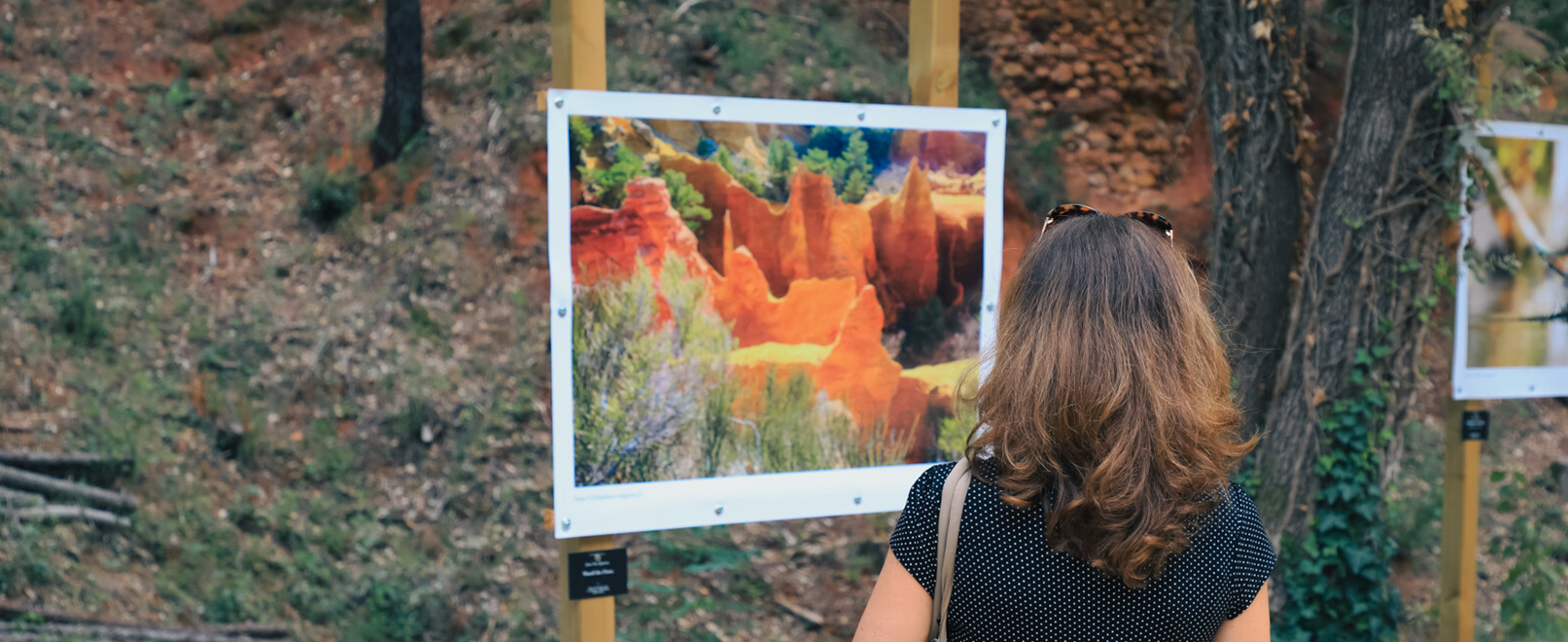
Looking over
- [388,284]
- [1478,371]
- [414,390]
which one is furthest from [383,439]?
[1478,371]

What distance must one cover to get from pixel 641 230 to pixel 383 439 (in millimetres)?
3894

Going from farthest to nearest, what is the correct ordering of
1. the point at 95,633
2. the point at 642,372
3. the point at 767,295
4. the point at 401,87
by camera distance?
the point at 401,87 → the point at 95,633 → the point at 767,295 → the point at 642,372

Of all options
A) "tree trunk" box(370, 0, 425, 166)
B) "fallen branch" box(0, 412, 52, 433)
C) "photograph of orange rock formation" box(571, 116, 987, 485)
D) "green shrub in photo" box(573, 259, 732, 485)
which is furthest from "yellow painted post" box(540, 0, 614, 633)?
"tree trunk" box(370, 0, 425, 166)

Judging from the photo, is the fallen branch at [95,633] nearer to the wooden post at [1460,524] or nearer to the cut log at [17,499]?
the cut log at [17,499]

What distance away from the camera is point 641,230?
2350mm

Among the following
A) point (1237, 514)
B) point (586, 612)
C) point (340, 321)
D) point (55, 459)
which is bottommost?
point (55, 459)

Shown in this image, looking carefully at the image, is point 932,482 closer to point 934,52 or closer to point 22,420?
point 934,52

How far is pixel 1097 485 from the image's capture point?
1.18 metres

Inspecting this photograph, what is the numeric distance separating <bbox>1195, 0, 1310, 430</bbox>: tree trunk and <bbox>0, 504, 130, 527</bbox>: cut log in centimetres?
530

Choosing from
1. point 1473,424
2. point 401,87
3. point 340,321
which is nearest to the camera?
point 1473,424

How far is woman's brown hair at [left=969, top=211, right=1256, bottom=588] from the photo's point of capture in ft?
3.90

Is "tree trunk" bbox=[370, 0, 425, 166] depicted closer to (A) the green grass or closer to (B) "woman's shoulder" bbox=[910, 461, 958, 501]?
(A) the green grass

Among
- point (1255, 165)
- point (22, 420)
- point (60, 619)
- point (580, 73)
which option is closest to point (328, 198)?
point (22, 420)

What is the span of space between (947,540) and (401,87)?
6223 millimetres
